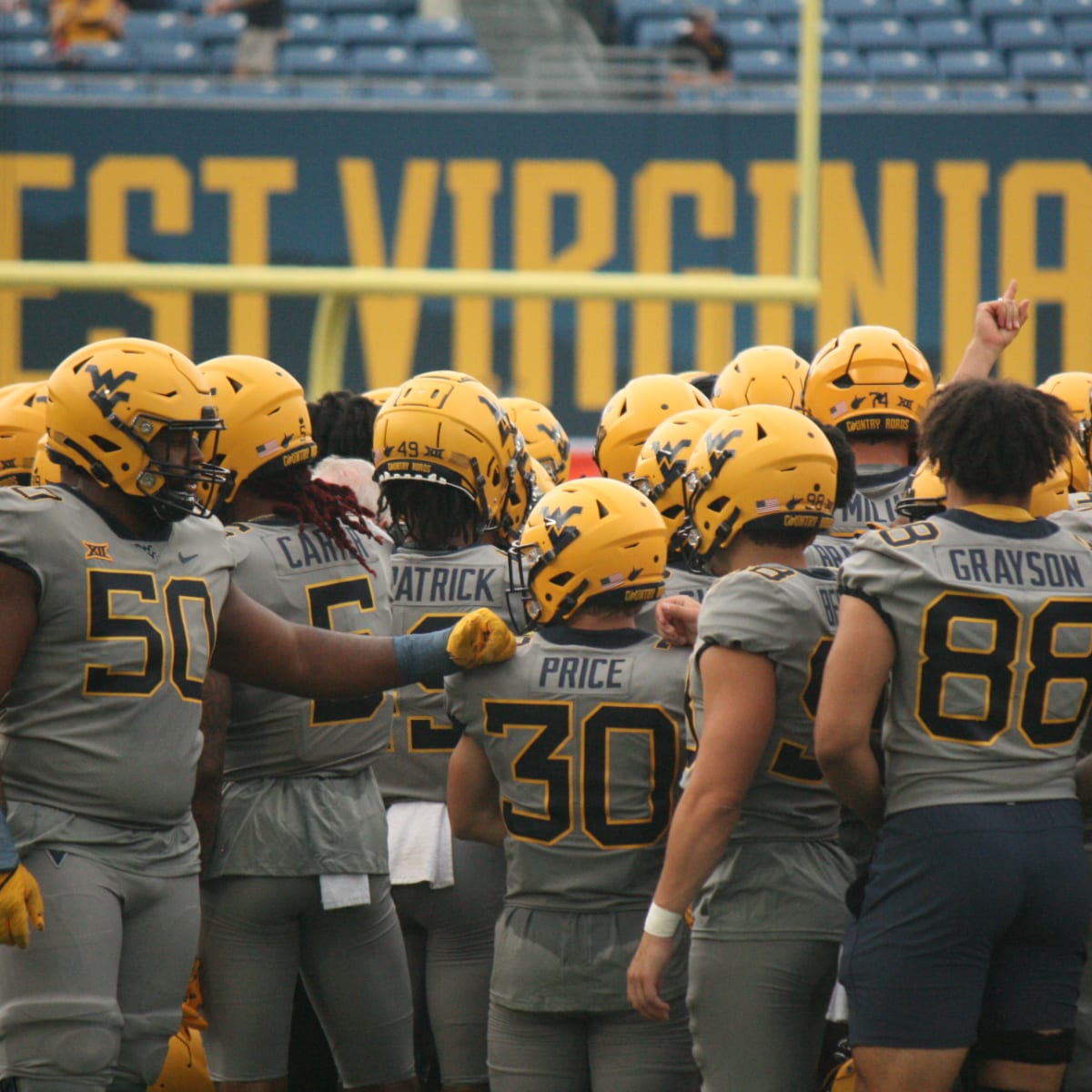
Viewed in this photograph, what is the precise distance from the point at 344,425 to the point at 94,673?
7.29ft

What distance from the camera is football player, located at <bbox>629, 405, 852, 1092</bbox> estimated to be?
308cm

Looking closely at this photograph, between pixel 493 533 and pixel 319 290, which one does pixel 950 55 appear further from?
pixel 493 533

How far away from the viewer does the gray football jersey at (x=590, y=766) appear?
3.36 meters

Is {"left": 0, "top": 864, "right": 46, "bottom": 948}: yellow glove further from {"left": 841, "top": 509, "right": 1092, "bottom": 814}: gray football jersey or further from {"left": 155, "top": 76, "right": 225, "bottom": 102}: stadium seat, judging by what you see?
{"left": 155, "top": 76, "right": 225, "bottom": 102}: stadium seat

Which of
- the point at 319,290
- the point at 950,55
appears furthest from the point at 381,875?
the point at 950,55

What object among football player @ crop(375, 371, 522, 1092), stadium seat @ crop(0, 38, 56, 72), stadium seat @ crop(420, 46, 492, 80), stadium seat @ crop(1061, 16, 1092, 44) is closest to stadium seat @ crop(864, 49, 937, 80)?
stadium seat @ crop(1061, 16, 1092, 44)

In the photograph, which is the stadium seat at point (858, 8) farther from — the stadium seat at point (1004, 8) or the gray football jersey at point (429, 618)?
the gray football jersey at point (429, 618)

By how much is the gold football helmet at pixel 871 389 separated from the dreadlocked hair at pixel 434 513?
112 centimetres

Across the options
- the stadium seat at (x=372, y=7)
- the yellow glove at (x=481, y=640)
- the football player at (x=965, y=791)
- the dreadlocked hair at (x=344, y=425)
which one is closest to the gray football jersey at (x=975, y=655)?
the football player at (x=965, y=791)

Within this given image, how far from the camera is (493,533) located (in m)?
4.45

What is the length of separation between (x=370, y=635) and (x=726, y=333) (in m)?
9.33

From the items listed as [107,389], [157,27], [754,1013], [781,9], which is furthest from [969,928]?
[157,27]

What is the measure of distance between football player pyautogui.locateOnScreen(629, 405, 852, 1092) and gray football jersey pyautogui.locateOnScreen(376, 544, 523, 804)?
814 millimetres

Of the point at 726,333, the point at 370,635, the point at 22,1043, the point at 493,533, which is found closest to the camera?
the point at 22,1043
